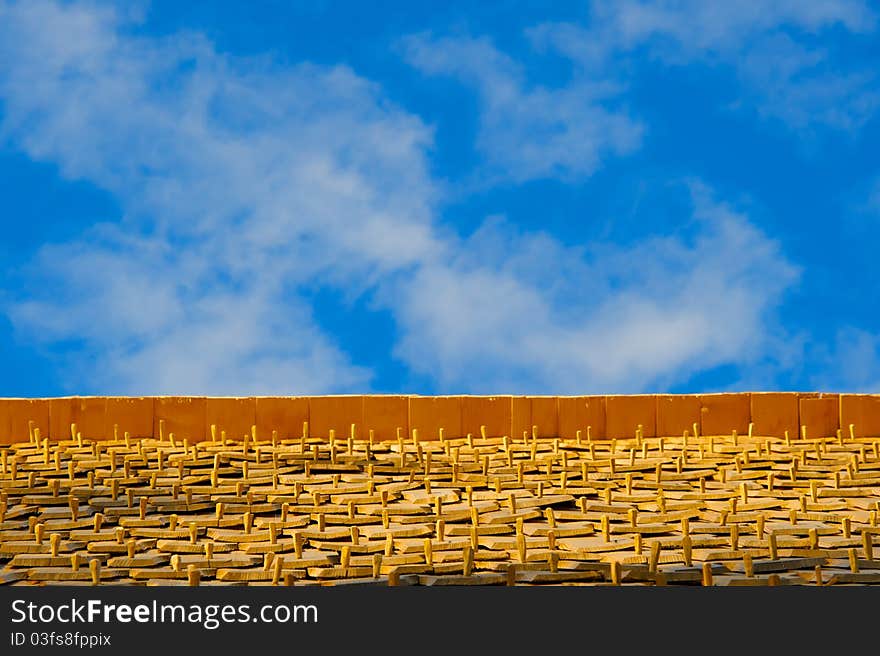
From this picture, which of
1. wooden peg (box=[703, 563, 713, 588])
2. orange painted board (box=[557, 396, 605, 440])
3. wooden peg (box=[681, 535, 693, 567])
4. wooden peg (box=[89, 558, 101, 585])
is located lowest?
wooden peg (box=[703, 563, 713, 588])

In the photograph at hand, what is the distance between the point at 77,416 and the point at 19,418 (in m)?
0.41

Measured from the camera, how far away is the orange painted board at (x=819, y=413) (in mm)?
8758

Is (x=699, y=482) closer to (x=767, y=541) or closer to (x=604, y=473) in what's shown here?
(x=604, y=473)

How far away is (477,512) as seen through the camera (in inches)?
231

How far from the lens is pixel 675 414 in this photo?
866 centimetres

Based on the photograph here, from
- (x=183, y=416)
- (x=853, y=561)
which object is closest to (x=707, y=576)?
(x=853, y=561)

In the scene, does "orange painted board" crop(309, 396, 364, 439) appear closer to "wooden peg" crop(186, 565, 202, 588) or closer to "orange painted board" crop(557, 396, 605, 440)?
"orange painted board" crop(557, 396, 605, 440)

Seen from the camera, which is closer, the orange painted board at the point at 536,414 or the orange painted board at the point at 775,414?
the orange painted board at the point at 536,414

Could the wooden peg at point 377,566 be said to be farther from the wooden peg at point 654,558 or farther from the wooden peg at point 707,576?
the wooden peg at point 707,576

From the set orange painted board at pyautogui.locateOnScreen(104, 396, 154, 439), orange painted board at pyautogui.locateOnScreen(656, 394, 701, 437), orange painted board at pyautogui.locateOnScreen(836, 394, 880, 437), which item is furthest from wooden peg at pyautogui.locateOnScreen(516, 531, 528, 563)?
orange painted board at pyautogui.locateOnScreen(836, 394, 880, 437)

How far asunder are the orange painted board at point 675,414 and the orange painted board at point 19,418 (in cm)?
449

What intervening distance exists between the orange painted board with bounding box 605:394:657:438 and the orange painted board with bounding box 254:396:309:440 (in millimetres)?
2223

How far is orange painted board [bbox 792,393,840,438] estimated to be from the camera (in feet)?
28.7

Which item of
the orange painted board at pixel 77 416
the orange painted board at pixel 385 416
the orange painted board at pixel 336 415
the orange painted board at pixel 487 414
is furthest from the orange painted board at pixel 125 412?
the orange painted board at pixel 487 414
